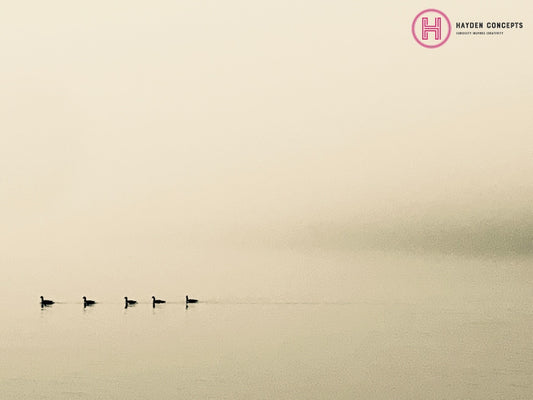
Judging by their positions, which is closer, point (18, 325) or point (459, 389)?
point (459, 389)

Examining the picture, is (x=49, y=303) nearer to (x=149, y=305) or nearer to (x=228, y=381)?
(x=149, y=305)

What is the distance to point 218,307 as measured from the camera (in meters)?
97.9

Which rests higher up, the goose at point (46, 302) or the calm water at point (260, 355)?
the goose at point (46, 302)

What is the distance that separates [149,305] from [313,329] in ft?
129

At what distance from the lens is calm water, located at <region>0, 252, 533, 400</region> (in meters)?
37.6

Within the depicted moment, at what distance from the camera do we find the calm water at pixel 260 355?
123 feet

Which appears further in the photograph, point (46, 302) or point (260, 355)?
point (46, 302)

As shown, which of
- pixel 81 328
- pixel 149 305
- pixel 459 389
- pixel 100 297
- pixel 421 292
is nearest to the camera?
pixel 459 389

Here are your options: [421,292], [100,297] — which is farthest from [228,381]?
[421,292]

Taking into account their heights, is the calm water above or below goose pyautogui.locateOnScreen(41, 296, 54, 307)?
below

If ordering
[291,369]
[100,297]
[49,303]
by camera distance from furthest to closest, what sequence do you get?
[100,297] < [49,303] < [291,369]

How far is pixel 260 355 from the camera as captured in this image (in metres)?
48.5

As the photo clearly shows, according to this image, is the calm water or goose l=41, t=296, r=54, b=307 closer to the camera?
the calm water

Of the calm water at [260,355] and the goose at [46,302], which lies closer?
the calm water at [260,355]
